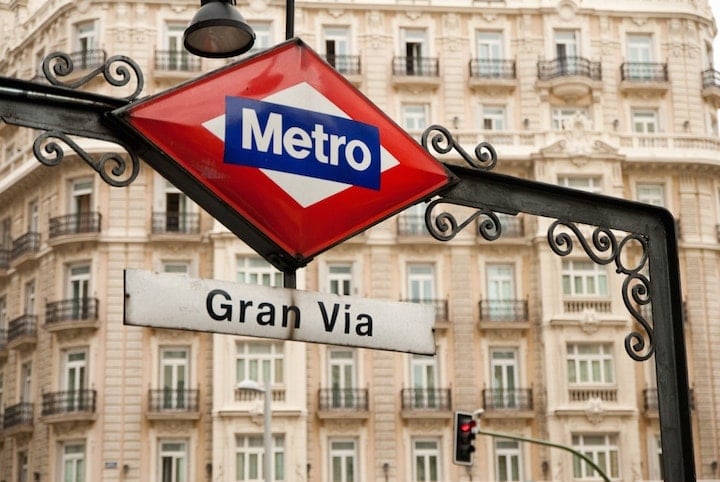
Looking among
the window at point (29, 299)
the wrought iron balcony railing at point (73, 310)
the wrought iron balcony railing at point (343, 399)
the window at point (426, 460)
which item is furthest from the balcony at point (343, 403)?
the window at point (29, 299)

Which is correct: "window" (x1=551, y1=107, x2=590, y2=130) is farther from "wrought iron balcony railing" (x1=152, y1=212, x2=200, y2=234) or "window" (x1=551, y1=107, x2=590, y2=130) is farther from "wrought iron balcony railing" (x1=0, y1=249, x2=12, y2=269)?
"wrought iron balcony railing" (x1=0, y1=249, x2=12, y2=269)

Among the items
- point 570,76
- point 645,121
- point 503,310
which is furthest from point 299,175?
point 645,121

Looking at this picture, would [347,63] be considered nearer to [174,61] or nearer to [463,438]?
[174,61]

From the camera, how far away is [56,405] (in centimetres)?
4006

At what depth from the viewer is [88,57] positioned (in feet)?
141

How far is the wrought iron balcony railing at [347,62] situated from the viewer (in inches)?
1692

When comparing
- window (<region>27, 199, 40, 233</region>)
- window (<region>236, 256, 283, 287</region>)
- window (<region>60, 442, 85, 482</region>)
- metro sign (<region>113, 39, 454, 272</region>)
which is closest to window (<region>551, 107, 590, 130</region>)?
window (<region>236, 256, 283, 287</region>)

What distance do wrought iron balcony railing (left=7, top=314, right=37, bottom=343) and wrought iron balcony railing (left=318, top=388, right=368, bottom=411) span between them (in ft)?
31.6

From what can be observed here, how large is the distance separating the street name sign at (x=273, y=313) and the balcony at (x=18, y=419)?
38113 millimetres

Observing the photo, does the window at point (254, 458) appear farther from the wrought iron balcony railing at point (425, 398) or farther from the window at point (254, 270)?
the window at point (254, 270)

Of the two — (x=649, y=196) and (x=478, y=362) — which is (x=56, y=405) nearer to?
(x=478, y=362)

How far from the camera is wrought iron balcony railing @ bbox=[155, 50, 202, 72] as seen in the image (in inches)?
1655

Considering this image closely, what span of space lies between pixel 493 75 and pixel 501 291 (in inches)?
287

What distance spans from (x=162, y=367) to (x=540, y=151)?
1349cm
